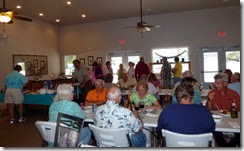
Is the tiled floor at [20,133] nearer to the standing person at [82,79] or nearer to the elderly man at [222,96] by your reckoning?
the standing person at [82,79]

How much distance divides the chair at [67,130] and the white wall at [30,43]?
6343mm

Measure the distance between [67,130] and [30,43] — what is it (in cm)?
763

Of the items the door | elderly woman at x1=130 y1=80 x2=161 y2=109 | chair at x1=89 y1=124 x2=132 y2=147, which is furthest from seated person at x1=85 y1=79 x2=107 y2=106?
the door

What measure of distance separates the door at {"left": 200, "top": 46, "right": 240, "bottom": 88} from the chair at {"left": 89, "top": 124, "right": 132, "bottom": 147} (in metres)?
7.61

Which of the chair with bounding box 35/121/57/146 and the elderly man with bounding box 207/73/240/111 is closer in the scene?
the chair with bounding box 35/121/57/146

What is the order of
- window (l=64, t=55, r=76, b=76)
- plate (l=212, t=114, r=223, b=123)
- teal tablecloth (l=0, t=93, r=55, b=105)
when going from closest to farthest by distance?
plate (l=212, t=114, r=223, b=123), teal tablecloth (l=0, t=93, r=55, b=105), window (l=64, t=55, r=76, b=76)

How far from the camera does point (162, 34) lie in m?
9.14

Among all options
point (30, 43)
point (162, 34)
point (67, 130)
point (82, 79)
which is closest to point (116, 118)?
point (67, 130)

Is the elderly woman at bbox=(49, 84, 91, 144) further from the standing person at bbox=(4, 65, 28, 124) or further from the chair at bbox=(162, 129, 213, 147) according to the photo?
the standing person at bbox=(4, 65, 28, 124)

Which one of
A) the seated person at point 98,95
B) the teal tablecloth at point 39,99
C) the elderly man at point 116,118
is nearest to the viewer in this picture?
the elderly man at point 116,118

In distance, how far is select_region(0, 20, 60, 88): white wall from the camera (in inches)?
302

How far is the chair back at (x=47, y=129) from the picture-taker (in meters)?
2.25

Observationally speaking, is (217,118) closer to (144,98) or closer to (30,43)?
(144,98)

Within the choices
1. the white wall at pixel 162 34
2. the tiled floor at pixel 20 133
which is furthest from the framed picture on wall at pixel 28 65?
the tiled floor at pixel 20 133
